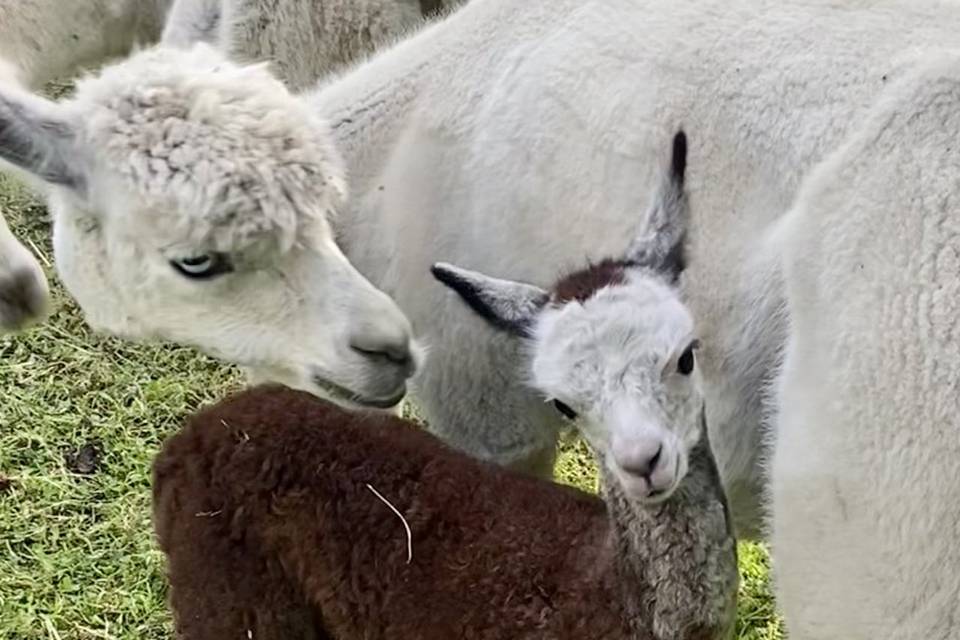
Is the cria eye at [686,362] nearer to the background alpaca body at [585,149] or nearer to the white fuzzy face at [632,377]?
the white fuzzy face at [632,377]

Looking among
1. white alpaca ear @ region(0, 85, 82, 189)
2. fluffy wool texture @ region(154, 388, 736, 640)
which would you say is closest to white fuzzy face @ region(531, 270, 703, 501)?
fluffy wool texture @ region(154, 388, 736, 640)

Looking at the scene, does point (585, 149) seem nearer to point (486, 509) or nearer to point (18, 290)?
point (486, 509)

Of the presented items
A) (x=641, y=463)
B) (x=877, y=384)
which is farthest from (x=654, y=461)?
(x=877, y=384)

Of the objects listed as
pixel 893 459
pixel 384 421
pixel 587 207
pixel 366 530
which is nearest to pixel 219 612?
pixel 366 530

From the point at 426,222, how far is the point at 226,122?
0.82 metres

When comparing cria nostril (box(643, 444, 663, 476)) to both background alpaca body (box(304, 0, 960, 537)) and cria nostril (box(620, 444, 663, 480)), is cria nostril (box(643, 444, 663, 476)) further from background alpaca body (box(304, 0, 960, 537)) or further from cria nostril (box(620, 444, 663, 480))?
background alpaca body (box(304, 0, 960, 537))

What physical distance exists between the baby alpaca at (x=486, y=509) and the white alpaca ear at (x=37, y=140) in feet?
2.29

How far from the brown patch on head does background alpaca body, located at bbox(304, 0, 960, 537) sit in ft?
0.71

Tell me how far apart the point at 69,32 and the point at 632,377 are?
137 inches

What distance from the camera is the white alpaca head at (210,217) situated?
110 inches

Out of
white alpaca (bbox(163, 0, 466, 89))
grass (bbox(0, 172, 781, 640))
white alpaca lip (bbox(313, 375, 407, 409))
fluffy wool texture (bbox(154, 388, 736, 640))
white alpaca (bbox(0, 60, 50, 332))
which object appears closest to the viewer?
fluffy wool texture (bbox(154, 388, 736, 640))

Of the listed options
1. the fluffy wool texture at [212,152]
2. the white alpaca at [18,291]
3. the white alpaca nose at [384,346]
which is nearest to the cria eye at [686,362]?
the white alpaca nose at [384,346]

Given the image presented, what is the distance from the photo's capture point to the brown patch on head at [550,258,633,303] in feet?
9.30

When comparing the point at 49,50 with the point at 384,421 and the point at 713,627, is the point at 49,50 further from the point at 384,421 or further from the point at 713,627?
the point at 713,627
